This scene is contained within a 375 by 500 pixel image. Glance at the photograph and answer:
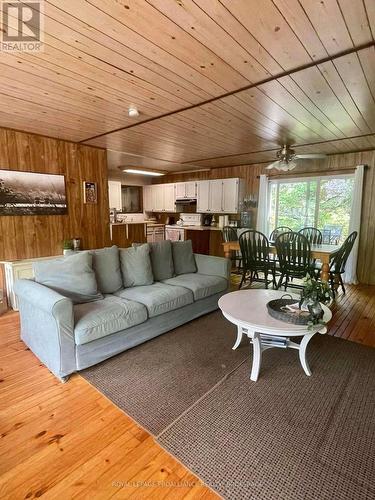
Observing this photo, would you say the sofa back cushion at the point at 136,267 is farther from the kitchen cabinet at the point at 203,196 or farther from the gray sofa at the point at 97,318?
the kitchen cabinet at the point at 203,196

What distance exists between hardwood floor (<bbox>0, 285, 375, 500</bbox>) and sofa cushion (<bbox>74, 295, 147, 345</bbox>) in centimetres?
39

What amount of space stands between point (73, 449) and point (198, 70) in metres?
2.65

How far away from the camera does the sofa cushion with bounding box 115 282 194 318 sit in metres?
2.62

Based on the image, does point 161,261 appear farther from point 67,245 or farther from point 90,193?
point 90,193

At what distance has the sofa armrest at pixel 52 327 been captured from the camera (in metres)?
1.98

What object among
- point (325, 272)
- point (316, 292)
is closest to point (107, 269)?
point (316, 292)

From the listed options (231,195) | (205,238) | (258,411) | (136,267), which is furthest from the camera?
(205,238)

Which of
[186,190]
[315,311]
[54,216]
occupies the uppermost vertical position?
[186,190]

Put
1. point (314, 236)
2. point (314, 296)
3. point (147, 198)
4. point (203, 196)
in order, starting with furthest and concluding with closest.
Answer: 1. point (147, 198)
2. point (203, 196)
3. point (314, 236)
4. point (314, 296)

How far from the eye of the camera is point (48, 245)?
3.94 m

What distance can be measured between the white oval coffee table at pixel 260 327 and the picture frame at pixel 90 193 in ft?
9.63

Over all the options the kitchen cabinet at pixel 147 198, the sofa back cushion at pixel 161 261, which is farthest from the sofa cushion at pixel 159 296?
the kitchen cabinet at pixel 147 198

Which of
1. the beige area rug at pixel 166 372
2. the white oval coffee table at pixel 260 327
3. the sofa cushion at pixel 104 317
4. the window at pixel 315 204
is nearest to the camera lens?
the beige area rug at pixel 166 372

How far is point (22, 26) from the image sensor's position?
5.17 ft
